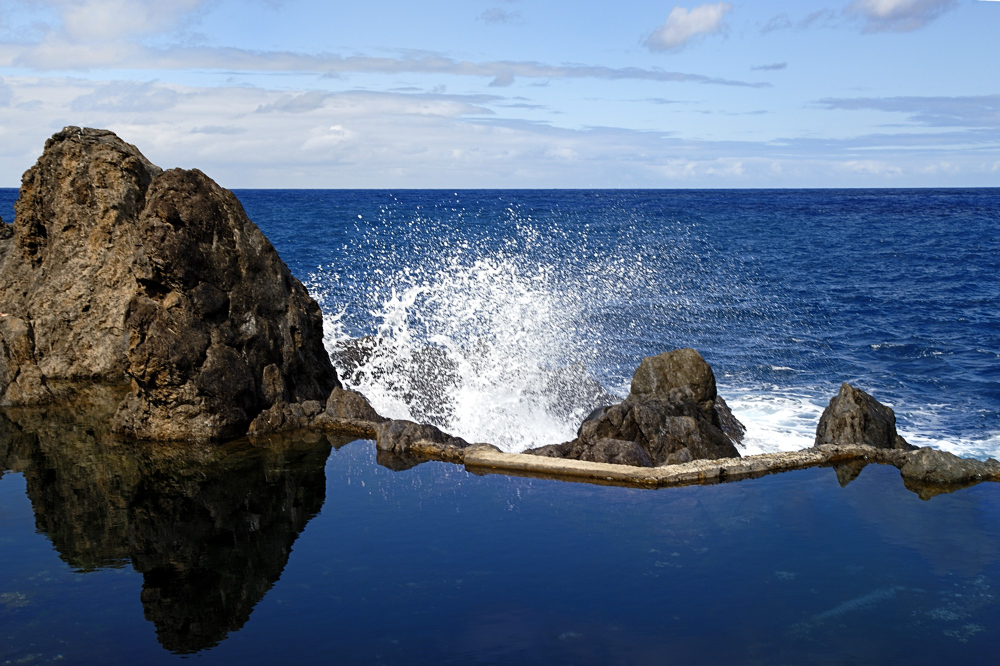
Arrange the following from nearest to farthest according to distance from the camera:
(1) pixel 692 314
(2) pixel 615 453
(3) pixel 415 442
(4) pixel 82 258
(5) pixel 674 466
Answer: (5) pixel 674 466 < (2) pixel 615 453 < (3) pixel 415 442 < (4) pixel 82 258 < (1) pixel 692 314

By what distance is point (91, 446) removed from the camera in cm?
1295

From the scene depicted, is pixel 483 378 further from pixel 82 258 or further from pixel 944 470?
pixel 944 470

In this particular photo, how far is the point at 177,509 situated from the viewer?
10.3 meters

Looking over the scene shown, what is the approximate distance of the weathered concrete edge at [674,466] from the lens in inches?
433

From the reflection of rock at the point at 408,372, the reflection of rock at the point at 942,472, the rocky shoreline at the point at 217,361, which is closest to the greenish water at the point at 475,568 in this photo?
the reflection of rock at the point at 942,472

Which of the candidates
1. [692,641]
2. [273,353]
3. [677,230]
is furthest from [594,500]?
[677,230]

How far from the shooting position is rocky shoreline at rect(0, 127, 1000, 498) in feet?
39.2

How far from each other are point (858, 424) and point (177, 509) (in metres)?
10.3

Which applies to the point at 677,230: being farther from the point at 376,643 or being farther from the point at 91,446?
the point at 376,643

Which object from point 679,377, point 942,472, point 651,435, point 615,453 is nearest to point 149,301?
point 615,453

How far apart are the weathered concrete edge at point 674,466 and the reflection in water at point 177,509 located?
95.7 inches

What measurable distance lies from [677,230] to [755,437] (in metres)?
49.0

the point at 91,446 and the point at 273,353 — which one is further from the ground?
the point at 273,353

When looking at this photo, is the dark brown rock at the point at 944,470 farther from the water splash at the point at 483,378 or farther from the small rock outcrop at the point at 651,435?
the water splash at the point at 483,378
